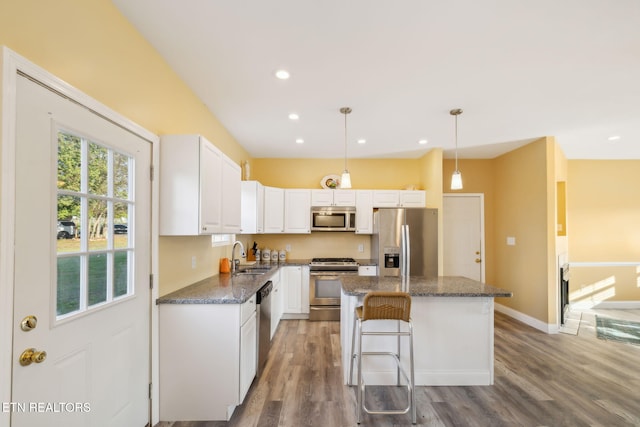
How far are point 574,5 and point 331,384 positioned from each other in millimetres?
3223

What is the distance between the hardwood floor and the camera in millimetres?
2193

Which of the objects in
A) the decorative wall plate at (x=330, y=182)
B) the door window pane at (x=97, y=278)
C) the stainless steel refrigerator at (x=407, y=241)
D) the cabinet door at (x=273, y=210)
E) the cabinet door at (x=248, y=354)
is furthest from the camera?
the decorative wall plate at (x=330, y=182)

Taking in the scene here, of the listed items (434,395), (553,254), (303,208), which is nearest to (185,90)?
(303,208)

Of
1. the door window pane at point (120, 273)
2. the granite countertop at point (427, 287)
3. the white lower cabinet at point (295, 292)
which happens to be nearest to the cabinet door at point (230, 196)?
the door window pane at point (120, 273)

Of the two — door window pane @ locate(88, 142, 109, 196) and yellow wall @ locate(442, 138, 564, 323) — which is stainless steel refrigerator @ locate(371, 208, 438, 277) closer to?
yellow wall @ locate(442, 138, 564, 323)

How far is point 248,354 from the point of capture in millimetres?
2434

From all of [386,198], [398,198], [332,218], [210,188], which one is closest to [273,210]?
[332,218]

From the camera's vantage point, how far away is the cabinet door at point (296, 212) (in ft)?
16.4

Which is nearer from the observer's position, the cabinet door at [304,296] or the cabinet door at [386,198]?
the cabinet door at [304,296]

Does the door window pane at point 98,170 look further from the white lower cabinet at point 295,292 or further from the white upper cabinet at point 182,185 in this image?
the white lower cabinet at point 295,292

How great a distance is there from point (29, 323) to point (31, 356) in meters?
0.13

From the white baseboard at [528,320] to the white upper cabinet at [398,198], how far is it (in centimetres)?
222

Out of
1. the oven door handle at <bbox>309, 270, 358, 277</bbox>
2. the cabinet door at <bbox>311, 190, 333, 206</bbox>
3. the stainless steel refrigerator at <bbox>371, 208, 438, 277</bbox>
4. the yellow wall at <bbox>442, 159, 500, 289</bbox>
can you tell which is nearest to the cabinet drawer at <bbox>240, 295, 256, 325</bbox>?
the oven door handle at <bbox>309, 270, 358, 277</bbox>

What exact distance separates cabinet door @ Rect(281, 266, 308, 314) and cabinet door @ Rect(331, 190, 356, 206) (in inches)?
55.9
